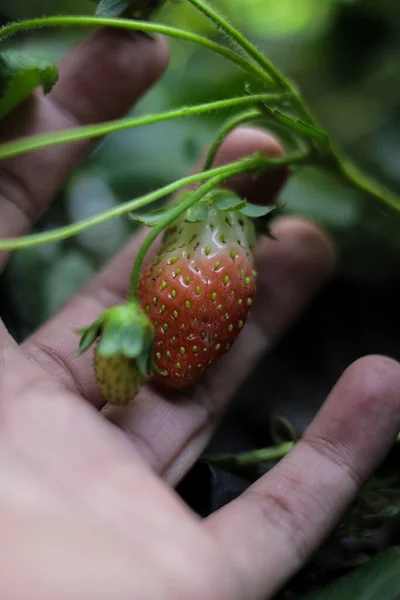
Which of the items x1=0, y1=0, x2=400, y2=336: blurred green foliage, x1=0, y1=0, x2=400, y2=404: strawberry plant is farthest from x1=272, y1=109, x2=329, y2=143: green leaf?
x1=0, y1=0, x2=400, y2=336: blurred green foliage

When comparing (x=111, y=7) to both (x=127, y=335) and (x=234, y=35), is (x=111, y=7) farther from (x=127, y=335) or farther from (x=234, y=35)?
(x=127, y=335)

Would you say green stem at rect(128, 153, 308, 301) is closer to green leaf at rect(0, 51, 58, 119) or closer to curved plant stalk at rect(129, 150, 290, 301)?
curved plant stalk at rect(129, 150, 290, 301)

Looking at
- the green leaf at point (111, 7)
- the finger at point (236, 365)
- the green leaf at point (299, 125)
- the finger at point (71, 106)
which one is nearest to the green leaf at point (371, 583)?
the finger at point (236, 365)

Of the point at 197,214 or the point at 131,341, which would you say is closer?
the point at 131,341

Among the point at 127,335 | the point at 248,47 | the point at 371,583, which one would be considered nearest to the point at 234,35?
the point at 248,47

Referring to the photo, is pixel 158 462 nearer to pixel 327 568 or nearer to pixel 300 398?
pixel 327 568

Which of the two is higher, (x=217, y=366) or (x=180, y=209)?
(x=180, y=209)

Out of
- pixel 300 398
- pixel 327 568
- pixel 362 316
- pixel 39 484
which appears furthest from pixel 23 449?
pixel 362 316
